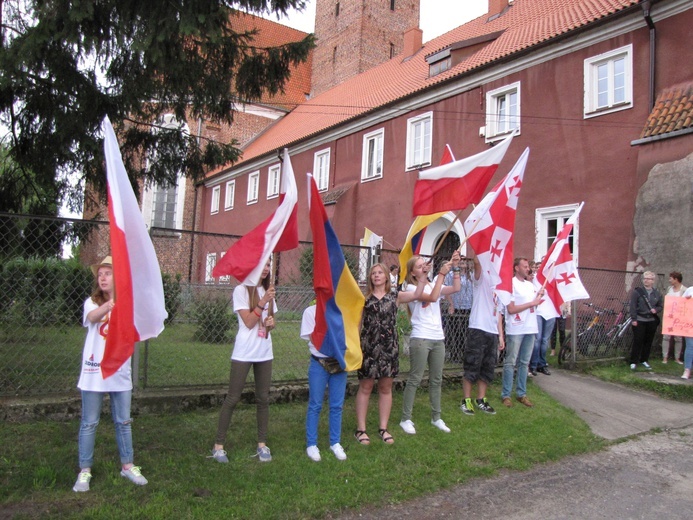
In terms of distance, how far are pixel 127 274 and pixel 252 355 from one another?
1.33 metres

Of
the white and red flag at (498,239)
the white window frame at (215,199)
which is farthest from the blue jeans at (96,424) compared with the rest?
the white window frame at (215,199)

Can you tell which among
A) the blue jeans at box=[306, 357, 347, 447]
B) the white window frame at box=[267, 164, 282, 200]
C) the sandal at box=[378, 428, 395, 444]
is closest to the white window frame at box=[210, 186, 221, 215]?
the white window frame at box=[267, 164, 282, 200]

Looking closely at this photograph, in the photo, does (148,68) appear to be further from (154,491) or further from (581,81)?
(581,81)

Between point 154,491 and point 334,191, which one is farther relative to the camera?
point 334,191

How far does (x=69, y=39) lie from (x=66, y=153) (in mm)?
1812

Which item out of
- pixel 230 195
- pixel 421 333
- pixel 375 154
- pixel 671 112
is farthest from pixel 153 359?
pixel 230 195

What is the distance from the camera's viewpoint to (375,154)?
66.3 feet

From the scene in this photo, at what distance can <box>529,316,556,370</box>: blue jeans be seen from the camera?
28.4 ft

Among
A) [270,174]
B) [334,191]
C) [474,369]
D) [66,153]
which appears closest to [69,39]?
[66,153]

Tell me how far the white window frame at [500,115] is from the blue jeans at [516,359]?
9.29 m

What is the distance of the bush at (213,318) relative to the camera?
695cm

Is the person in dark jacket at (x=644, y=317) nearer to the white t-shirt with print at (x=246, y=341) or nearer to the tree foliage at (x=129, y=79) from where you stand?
the tree foliage at (x=129, y=79)

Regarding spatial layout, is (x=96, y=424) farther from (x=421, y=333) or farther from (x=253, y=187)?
(x=253, y=187)

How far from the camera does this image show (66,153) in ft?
22.6
